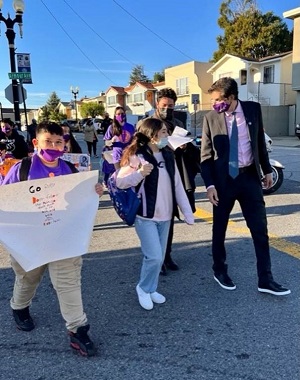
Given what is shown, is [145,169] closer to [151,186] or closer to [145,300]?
[151,186]

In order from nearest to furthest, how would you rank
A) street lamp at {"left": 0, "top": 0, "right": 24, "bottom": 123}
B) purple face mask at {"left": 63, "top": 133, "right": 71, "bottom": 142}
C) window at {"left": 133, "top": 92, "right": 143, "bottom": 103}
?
purple face mask at {"left": 63, "top": 133, "right": 71, "bottom": 142}
street lamp at {"left": 0, "top": 0, "right": 24, "bottom": 123}
window at {"left": 133, "top": 92, "right": 143, "bottom": 103}

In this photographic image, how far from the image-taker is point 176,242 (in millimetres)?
5047

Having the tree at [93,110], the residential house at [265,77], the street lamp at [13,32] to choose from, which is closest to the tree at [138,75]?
the tree at [93,110]

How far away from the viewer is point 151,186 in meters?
3.17

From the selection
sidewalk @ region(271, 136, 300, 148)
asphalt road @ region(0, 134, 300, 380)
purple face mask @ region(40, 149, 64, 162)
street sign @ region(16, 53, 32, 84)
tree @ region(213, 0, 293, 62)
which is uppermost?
tree @ region(213, 0, 293, 62)

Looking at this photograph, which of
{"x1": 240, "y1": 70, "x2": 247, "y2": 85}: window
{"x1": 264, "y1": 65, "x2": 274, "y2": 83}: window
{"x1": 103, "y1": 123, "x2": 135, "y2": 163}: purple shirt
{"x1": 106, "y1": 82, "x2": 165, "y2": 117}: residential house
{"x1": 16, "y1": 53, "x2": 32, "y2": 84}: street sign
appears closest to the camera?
{"x1": 103, "y1": 123, "x2": 135, "y2": 163}: purple shirt

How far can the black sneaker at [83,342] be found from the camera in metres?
2.62

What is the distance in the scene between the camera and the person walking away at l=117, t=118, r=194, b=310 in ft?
10.3

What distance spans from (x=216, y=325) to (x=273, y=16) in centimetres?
4551

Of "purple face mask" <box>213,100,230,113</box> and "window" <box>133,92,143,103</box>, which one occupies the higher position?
"window" <box>133,92,143,103</box>

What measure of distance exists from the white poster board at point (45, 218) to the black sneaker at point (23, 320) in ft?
1.91

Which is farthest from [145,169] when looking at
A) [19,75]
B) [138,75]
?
[138,75]

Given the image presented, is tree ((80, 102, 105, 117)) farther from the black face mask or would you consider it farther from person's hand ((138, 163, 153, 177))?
person's hand ((138, 163, 153, 177))

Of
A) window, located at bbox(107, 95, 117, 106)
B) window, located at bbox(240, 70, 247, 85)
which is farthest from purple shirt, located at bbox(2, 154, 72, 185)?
window, located at bbox(107, 95, 117, 106)
